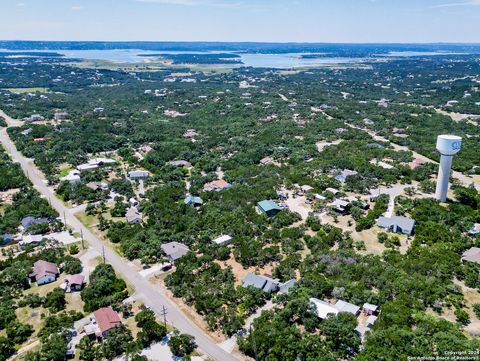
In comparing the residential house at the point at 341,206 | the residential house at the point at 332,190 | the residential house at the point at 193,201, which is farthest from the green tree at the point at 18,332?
the residential house at the point at 332,190

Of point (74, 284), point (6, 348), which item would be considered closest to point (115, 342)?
point (6, 348)

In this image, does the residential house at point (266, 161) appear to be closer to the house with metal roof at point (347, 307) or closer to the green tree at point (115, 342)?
the house with metal roof at point (347, 307)

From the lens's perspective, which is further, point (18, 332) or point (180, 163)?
point (180, 163)

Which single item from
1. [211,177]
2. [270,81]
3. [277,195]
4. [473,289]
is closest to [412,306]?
[473,289]

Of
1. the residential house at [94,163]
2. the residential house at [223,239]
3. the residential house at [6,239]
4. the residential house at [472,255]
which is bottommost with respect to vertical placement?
the residential house at [6,239]

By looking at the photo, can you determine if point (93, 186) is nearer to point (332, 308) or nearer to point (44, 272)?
point (44, 272)

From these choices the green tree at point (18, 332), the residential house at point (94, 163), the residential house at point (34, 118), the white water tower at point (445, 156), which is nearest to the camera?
the green tree at point (18, 332)
